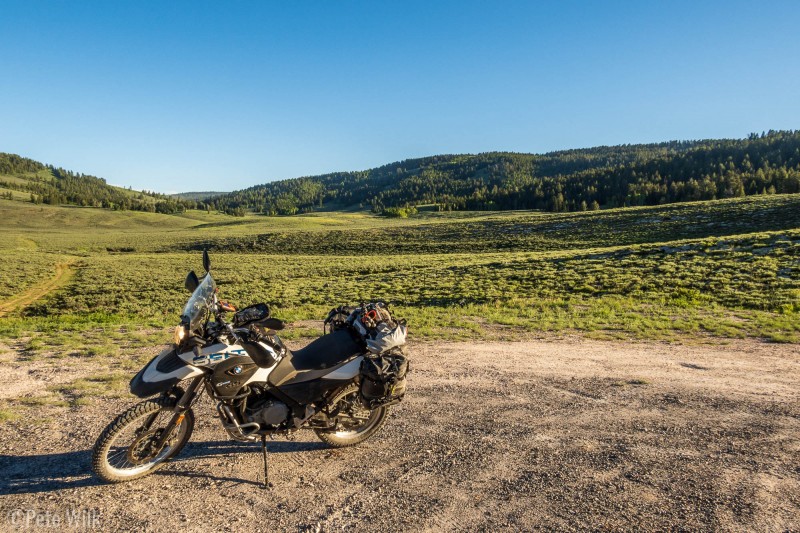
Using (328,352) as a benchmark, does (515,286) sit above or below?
below

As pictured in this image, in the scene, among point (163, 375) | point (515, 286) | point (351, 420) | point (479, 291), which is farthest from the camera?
point (515, 286)

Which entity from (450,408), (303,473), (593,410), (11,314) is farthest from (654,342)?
(11,314)

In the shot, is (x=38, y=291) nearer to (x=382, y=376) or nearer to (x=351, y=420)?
(x=351, y=420)

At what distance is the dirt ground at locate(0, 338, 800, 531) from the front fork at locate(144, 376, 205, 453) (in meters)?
0.49

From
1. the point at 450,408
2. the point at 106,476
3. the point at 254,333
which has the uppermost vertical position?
the point at 254,333

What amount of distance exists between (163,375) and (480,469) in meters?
4.06

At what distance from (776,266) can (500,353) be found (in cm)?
2395

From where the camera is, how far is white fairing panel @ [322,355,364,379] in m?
5.96

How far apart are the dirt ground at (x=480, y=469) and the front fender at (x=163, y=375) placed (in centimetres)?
130

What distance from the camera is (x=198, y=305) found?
523 centimetres

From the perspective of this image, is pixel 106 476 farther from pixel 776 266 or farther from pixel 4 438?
pixel 776 266

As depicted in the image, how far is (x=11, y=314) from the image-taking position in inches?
930

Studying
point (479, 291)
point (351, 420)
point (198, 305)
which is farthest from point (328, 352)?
point (479, 291)

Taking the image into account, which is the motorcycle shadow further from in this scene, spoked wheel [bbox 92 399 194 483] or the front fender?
the front fender
